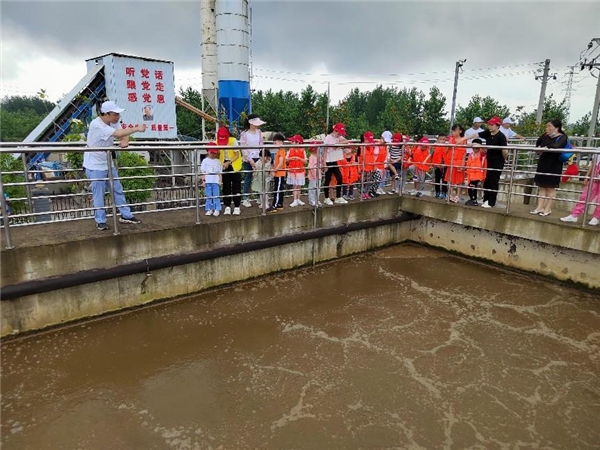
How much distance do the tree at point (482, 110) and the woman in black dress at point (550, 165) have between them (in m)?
29.4

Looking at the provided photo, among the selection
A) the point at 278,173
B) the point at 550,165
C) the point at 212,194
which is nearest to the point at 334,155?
the point at 278,173

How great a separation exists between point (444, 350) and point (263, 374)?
195 centimetres

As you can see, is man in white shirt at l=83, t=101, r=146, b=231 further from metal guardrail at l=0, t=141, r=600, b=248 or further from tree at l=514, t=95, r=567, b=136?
tree at l=514, t=95, r=567, b=136

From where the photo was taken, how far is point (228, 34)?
61.2 feet

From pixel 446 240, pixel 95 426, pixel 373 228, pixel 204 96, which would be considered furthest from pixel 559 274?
pixel 204 96

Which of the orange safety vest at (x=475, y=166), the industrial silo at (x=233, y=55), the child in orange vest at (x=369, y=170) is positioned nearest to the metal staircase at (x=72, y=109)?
the industrial silo at (x=233, y=55)

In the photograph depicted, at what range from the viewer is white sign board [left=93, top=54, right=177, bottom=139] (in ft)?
55.6

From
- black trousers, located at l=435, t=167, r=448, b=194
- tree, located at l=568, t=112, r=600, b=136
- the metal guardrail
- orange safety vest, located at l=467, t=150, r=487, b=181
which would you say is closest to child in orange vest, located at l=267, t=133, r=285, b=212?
the metal guardrail

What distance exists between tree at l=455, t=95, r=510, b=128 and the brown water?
104 feet

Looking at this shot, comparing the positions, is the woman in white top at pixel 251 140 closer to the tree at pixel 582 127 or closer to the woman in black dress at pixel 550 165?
the woman in black dress at pixel 550 165

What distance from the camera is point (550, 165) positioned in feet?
20.0

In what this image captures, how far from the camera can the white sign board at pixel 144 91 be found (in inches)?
667

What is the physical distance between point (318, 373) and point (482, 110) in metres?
36.1

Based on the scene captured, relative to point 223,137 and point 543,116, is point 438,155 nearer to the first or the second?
point 223,137
